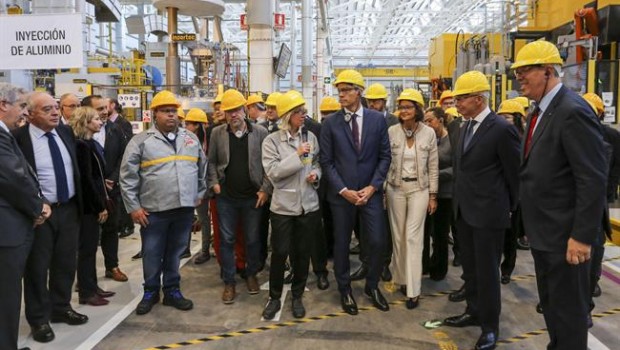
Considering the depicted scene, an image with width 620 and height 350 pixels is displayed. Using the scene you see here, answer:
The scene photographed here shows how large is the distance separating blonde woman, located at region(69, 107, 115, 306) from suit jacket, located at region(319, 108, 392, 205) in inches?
75.4

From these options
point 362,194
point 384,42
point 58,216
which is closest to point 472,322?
point 362,194

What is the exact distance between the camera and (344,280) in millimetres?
4219

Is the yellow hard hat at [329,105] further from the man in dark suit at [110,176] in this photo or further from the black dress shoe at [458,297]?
the black dress shoe at [458,297]

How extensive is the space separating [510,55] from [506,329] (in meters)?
8.60

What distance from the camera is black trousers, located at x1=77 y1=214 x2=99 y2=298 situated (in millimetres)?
4254

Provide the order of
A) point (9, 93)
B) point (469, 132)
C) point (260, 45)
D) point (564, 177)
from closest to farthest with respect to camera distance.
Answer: point (564, 177) → point (9, 93) → point (469, 132) → point (260, 45)

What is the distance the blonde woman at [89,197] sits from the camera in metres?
3.95

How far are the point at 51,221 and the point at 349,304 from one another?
244cm

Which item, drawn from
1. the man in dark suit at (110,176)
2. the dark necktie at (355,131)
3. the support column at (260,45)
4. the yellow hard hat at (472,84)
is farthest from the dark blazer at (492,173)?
the support column at (260,45)

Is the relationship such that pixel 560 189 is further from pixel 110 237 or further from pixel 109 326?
pixel 110 237

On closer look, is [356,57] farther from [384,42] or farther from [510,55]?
[510,55]

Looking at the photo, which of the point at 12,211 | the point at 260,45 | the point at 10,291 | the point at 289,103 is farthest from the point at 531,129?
the point at 260,45

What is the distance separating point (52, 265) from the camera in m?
3.79

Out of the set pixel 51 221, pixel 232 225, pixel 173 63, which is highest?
pixel 173 63
